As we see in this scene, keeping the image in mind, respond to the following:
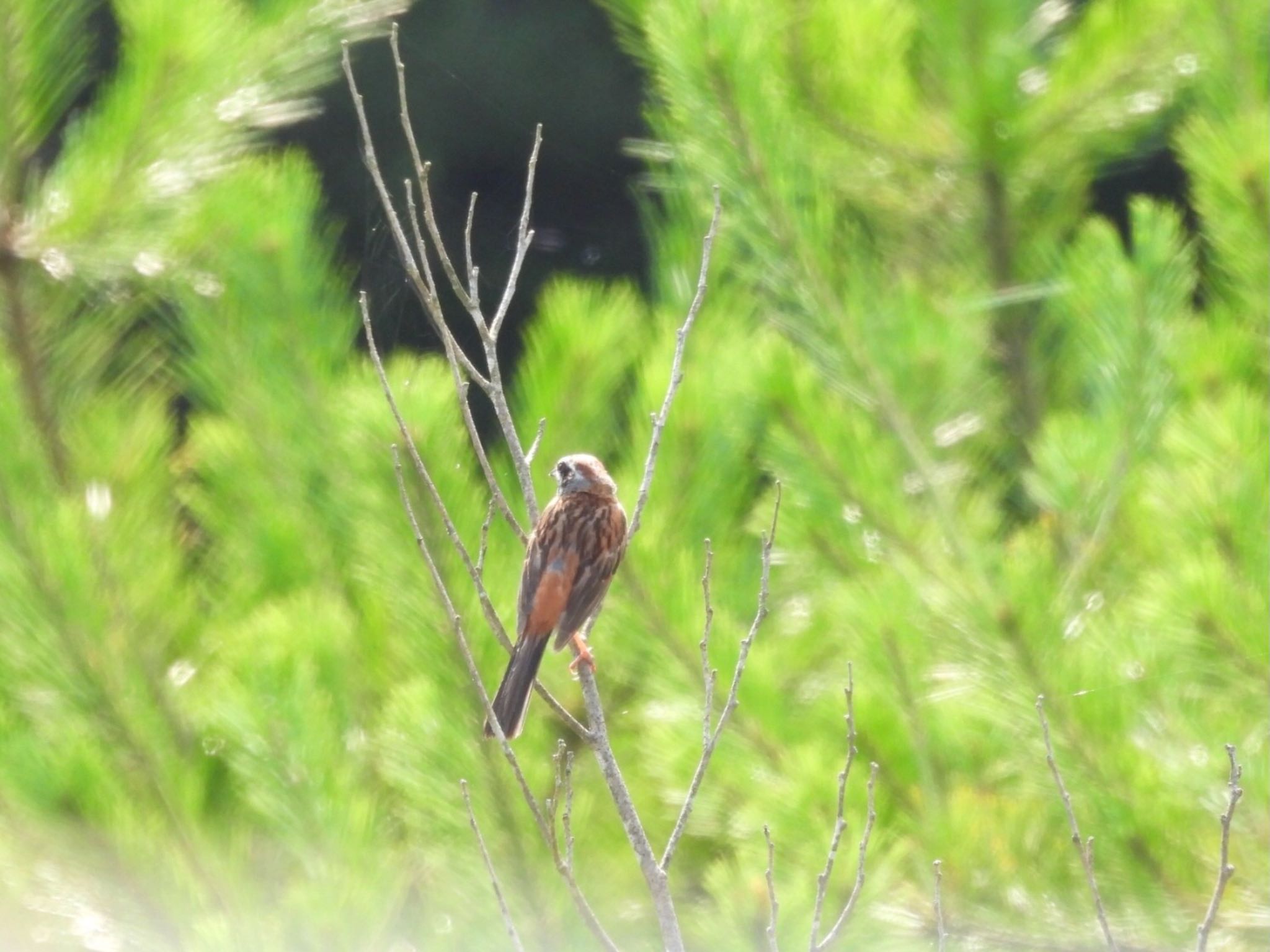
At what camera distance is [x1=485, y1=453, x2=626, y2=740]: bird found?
6.71ft

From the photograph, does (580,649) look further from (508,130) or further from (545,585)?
(508,130)

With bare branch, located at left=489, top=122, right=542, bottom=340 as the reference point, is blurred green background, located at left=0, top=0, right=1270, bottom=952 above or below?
below

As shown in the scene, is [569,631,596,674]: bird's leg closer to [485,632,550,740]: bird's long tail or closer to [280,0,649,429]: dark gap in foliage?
[485,632,550,740]: bird's long tail

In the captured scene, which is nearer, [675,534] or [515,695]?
[515,695]

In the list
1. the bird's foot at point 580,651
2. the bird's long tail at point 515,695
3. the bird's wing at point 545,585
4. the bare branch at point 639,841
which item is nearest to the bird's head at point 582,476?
the bird's wing at point 545,585

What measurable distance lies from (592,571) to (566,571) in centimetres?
4

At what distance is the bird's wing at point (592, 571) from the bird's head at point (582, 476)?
0.06 m

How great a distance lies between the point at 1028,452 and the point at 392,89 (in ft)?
7.58

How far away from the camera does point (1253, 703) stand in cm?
203

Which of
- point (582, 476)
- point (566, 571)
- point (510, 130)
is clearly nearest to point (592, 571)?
point (566, 571)

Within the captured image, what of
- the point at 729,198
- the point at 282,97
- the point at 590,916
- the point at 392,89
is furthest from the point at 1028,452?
the point at 392,89

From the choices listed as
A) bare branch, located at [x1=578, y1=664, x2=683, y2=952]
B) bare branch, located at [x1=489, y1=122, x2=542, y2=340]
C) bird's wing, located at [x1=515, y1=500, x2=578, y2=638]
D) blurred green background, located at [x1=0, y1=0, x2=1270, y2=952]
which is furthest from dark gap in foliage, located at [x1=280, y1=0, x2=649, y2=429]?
bare branch, located at [x1=578, y1=664, x2=683, y2=952]

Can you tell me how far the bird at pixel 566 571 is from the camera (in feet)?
6.71

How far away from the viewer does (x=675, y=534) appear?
96.2 inches
